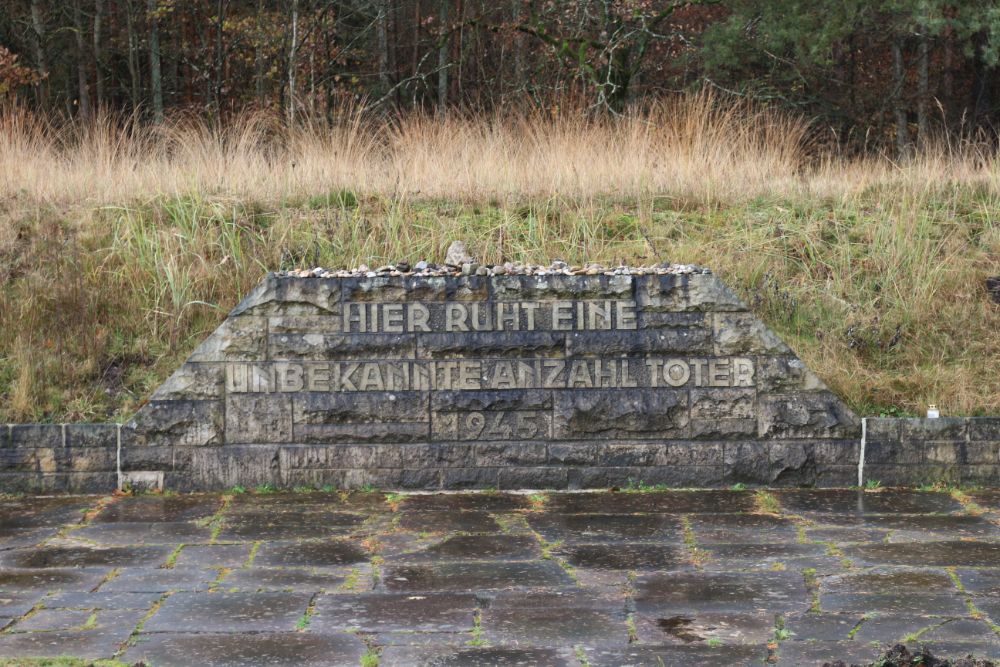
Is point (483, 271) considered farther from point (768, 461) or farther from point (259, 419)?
point (768, 461)

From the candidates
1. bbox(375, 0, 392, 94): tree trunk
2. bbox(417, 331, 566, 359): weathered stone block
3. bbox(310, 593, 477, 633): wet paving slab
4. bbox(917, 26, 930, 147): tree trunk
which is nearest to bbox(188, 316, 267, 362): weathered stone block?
bbox(417, 331, 566, 359): weathered stone block

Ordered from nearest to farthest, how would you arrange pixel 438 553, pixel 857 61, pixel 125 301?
pixel 438 553 → pixel 125 301 → pixel 857 61

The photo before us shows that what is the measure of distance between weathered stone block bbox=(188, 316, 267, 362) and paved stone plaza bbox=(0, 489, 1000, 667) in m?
0.79

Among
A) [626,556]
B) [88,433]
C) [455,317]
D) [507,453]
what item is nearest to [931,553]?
[626,556]

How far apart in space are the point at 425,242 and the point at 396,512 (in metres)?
2.54

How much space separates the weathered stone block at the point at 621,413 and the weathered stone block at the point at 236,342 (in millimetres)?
1708

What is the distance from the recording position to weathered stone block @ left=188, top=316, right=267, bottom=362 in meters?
7.02

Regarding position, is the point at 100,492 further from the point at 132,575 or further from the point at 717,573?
the point at 717,573

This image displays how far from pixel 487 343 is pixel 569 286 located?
567 mm

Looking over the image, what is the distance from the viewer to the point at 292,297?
707 centimetres

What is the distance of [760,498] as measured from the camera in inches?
268

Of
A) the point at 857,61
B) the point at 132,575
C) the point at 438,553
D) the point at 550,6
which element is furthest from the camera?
the point at 857,61

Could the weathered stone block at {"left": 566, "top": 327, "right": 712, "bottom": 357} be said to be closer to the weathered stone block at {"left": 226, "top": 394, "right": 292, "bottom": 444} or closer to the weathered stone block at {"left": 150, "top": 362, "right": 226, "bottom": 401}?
the weathered stone block at {"left": 226, "top": 394, "right": 292, "bottom": 444}

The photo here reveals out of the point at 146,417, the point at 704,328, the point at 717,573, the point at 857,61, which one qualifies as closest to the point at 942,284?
the point at 704,328
